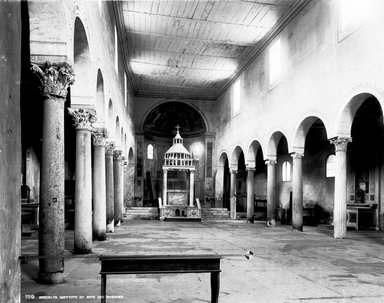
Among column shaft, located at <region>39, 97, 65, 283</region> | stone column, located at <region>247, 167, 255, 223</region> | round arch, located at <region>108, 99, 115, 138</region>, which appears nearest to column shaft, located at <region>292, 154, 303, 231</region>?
stone column, located at <region>247, 167, 255, 223</region>

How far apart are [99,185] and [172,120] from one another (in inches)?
862

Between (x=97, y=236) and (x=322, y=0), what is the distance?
12023 mm

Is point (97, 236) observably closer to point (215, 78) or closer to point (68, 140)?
point (68, 140)

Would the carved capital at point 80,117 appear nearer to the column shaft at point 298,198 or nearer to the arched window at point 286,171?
the column shaft at point 298,198

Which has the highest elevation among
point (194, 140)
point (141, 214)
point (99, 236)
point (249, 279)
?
point (194, 140)

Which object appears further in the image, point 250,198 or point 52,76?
point 250,198

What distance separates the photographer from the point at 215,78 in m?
26.8

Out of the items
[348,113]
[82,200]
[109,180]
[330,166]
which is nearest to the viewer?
[82,200]

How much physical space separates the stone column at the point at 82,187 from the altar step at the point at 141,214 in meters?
15.0

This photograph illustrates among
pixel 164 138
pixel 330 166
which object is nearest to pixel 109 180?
pixel 330 166

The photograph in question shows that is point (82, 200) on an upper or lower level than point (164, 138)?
lower

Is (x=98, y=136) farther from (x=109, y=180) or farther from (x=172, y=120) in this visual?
(x=172, y=120)

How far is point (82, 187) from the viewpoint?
960cm

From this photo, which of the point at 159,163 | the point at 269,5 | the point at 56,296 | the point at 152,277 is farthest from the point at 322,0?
the point at 159,163
